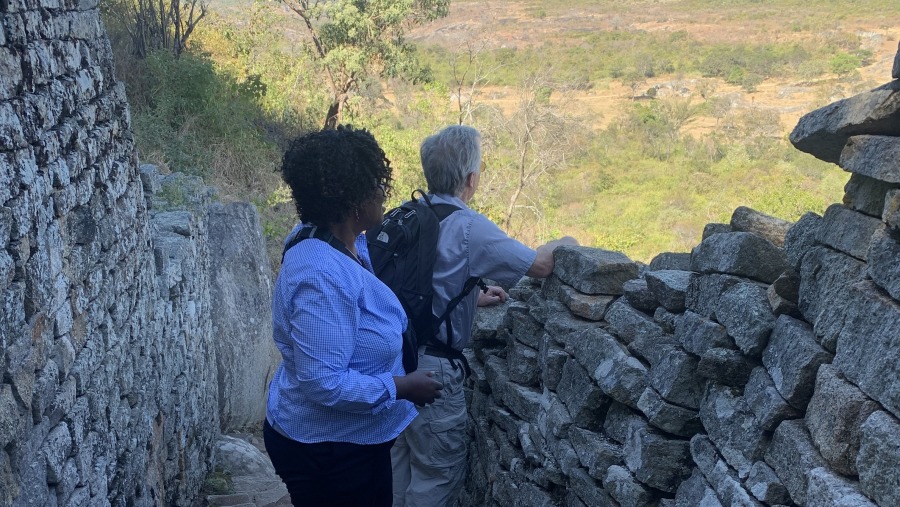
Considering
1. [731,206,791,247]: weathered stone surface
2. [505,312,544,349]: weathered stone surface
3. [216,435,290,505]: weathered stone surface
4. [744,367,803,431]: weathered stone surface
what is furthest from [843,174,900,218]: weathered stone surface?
[216,435,290,505]: weathered stone surface

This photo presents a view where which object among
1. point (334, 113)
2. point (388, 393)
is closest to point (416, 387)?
point (388, 393)

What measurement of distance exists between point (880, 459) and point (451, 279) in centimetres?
214

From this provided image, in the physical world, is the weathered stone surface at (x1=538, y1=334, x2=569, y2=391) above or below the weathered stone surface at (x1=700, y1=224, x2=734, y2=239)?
below

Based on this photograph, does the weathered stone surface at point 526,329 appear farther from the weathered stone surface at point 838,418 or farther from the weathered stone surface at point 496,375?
the weathered stone surface at point 838,418

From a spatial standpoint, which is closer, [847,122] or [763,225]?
[847,122]

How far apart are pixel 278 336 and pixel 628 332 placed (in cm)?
121

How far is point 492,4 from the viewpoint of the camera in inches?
2068

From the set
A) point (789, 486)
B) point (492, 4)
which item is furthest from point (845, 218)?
point (492, 4)

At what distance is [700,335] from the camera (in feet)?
8.36

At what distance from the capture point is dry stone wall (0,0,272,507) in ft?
8.08

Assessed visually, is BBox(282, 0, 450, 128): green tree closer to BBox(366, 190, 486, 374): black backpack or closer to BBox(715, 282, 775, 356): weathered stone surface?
BBox(366, 190, 486, 374): black backpack

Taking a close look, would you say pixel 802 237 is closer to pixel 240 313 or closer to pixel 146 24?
pixel 240 313

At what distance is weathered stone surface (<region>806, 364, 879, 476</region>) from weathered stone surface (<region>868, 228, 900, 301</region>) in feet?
0.73

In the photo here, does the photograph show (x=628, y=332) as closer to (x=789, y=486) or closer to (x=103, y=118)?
(x=789, y=486)
